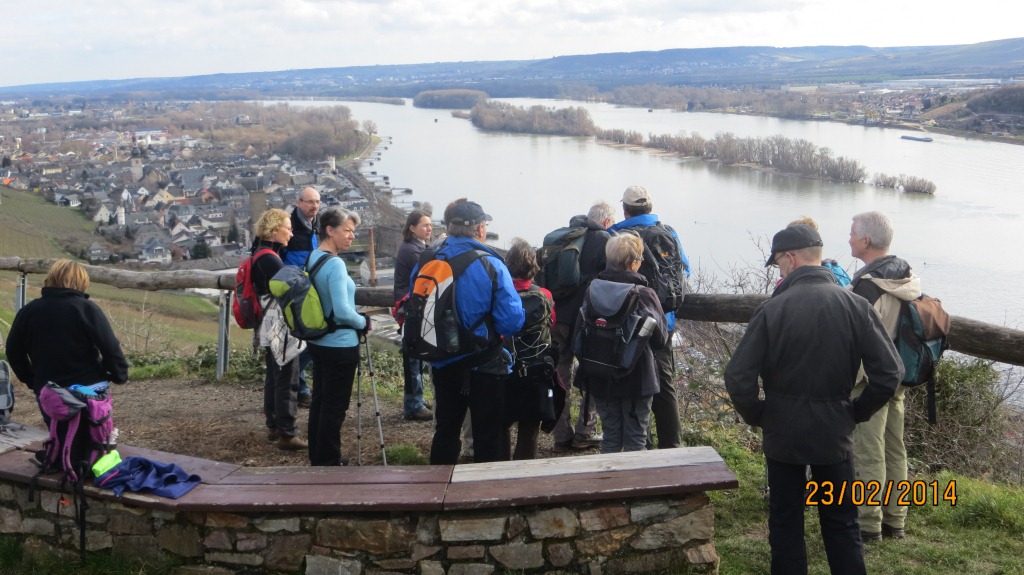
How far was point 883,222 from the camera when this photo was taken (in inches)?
138

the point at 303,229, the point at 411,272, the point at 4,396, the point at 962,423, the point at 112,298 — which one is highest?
the point at 303,229

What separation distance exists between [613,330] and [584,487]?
2.74 feet

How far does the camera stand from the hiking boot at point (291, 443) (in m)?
4.80

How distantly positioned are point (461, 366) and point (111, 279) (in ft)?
14.2

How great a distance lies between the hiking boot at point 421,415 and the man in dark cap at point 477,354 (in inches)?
54.5

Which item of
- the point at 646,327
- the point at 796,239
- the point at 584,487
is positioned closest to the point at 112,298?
the point at 646,327

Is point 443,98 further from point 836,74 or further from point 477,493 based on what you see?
point 477,493

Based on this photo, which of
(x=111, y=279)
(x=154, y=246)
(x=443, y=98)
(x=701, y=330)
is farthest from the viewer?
(x=443, y=98)

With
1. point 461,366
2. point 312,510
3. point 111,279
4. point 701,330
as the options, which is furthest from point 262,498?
point 701,330

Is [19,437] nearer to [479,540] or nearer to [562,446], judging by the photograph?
[479,540]

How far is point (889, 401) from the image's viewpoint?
353cm

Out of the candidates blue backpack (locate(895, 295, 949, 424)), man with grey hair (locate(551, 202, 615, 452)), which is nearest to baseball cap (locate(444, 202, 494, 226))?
man with grey hair (locate(551, 202, 615, 452))

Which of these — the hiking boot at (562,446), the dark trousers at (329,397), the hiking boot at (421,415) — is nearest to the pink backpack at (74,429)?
the dark trousers at (329,397)

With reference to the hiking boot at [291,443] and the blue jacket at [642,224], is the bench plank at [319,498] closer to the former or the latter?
the hiking boot at [291,443]
